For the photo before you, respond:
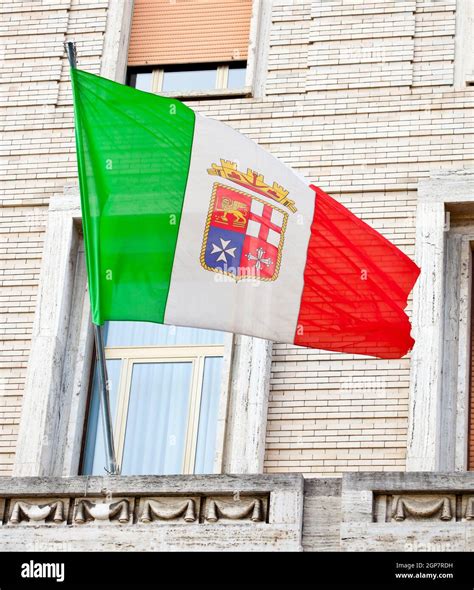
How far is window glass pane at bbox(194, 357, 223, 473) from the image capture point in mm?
19656

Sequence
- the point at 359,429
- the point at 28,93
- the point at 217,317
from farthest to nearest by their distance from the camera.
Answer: the point at 28,93 → the point at 359,429 → the point at 217,317

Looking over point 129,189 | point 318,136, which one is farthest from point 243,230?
point 318,136

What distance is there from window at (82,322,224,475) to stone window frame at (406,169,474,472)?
2.01 m

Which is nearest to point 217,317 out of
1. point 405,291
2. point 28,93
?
point 405,291

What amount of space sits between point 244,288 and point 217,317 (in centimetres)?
38

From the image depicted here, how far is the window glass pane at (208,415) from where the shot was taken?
19656mm

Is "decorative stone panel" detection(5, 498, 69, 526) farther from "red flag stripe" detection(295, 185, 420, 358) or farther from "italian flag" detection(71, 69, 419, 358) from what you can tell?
"red flag stripe" detection(295, 185, 420, 358)

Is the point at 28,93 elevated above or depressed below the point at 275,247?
above

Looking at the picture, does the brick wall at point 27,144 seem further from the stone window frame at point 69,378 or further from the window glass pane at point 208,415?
the window glass pane at point 208,415

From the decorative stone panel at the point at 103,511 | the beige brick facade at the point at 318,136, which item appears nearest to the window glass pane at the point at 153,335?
the beige brick facade at the point at 318,136

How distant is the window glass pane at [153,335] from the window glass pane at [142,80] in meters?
2.84

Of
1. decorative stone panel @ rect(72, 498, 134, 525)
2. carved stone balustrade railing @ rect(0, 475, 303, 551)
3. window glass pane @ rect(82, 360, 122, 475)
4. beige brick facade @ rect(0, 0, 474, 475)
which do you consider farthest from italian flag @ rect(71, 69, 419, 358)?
window glass pane @ rect(82, 360, 122, 475)
